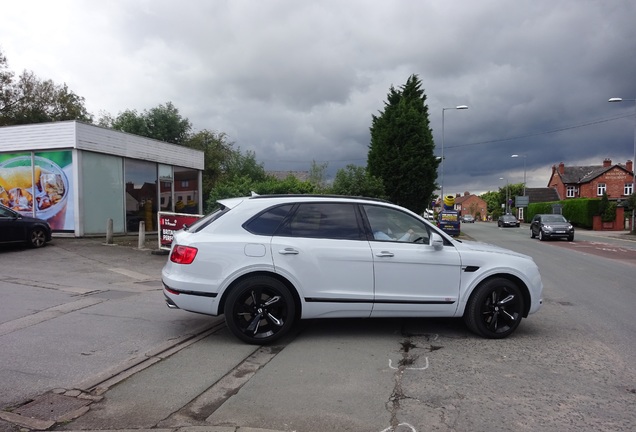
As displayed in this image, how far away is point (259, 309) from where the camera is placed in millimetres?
5414

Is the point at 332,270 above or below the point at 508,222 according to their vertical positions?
above

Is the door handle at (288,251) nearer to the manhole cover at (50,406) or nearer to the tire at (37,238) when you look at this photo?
the manhole cover at (50,406)

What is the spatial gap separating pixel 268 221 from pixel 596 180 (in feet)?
254

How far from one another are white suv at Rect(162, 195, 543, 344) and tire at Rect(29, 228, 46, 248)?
34.8 ft

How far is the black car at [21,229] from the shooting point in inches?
524

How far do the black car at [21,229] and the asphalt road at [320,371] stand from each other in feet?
22.1

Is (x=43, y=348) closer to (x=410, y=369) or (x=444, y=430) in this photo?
(x=410, y=369)

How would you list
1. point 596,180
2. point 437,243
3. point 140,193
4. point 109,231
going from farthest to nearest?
1. point 596,180
2. point 140,193
3. point 109,231
4. point 437,243

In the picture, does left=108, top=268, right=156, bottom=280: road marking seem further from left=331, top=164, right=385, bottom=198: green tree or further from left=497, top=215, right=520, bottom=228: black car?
left=497, top=215, right=520, bottom=228: black car

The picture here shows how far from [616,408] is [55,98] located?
128 feet

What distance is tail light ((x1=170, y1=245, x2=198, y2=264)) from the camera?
5.42m

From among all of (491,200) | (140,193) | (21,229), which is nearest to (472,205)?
(491,200)

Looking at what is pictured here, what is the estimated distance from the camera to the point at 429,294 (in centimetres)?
563

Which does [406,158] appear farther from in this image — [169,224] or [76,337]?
[76,337]
